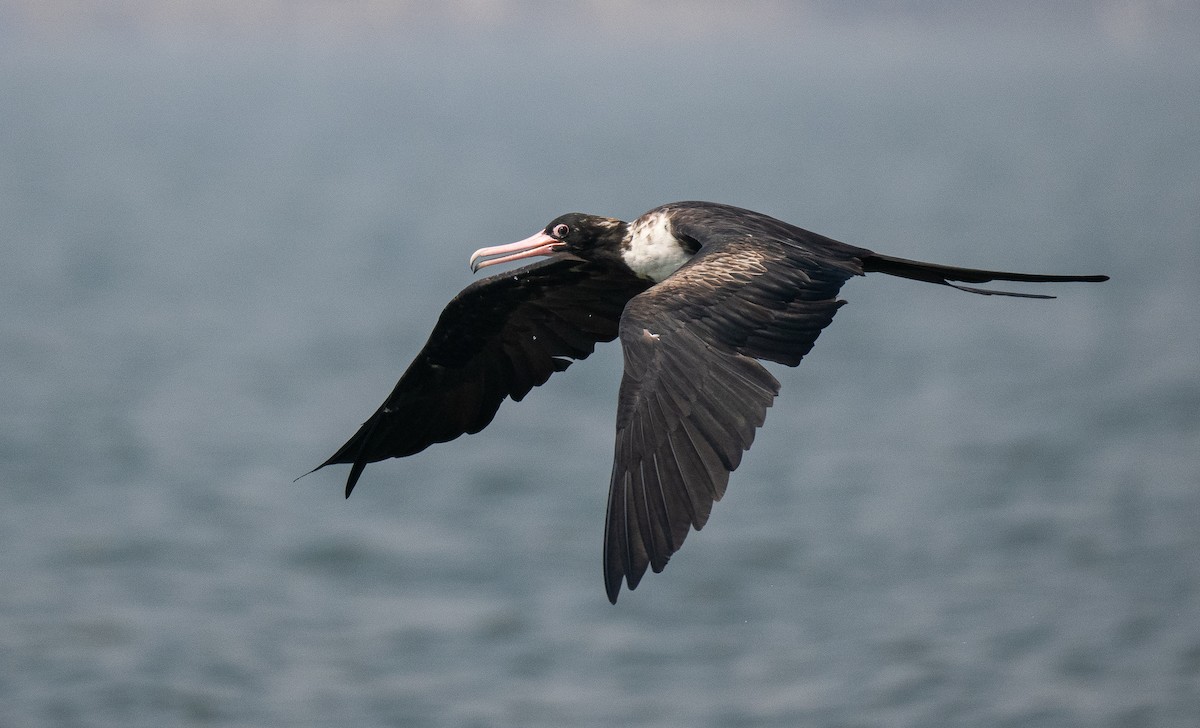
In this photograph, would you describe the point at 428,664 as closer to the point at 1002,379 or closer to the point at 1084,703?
the point at 1084,703

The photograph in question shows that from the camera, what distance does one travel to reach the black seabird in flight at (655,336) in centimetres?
739

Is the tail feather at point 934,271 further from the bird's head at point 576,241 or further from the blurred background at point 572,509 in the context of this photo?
the blurred background at point 572,509

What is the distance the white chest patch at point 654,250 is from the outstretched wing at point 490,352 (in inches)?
8.0

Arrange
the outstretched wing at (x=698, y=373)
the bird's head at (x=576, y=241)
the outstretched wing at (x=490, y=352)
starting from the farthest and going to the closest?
1. the outstretched wing at (x=490, y=352)
2. the bird's head at (x=576, y=241)
3. the outstretched wing at (x=698, y=373)

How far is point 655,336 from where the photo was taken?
25.5 ft

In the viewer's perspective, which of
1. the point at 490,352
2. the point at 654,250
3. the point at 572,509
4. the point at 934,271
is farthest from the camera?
the point at 572,509

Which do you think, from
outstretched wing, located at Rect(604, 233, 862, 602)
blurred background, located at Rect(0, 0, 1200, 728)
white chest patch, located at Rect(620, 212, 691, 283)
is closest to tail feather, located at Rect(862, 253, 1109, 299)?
outstretched wing, located at Rect(604, 233, 862, 602)

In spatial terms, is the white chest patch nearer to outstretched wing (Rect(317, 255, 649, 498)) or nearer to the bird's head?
the bird's head

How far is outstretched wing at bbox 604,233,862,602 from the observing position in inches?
287

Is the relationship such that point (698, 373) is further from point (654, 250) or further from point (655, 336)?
point (654, 250)

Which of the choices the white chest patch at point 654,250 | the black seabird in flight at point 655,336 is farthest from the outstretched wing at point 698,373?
the white chest patch at point 654,250

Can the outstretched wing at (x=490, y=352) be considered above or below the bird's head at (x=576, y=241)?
below

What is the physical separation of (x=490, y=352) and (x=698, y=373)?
1.91 m

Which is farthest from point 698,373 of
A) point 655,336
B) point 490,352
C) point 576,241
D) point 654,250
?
point 490,352
